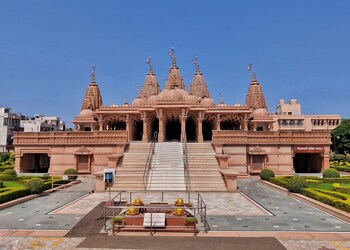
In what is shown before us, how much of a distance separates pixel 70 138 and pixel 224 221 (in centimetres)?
2245

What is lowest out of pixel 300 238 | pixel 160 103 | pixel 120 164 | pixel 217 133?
pixel 300 238

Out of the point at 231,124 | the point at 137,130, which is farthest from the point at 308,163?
the point at 137,130

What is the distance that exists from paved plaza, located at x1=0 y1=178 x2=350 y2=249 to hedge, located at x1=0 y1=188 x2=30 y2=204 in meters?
0.75

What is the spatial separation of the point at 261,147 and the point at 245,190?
9.90 m

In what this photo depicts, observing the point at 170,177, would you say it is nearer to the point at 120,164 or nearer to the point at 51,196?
the point at 120,164

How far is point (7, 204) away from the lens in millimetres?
14234

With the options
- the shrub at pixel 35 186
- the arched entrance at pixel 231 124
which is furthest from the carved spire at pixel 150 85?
the shrub at pixel 35 186

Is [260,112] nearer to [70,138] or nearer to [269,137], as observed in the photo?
[269,137]

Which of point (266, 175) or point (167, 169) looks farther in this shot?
point (266, 175)

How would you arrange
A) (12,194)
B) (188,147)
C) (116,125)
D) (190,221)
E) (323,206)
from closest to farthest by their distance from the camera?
(190,221)
(323,206)
(12,194)
(188,147)
(116,125)

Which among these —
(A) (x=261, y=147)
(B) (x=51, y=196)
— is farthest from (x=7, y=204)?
(A) (x=261, y=147)

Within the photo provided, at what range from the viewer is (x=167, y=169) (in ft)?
74.3

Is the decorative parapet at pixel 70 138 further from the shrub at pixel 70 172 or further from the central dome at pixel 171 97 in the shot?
the central dome at pixel 171 97

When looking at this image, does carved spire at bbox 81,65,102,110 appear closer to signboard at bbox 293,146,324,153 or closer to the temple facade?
the temple facade
